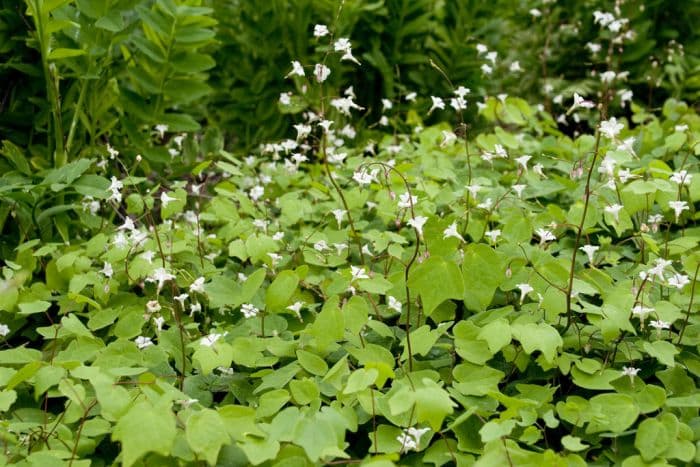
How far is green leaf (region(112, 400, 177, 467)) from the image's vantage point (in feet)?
4.06

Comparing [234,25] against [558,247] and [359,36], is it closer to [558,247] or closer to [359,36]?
[359,36]

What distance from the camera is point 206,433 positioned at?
134 centimetres

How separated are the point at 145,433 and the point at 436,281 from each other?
2.24 ft

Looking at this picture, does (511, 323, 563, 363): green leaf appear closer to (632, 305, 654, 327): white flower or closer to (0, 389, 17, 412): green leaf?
(632, 305, 654, 327): white flower

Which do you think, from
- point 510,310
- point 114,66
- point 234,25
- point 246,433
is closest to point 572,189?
point 510,310

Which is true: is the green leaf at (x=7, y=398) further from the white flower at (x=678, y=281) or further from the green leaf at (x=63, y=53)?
the white flower at (x=678, y=281)

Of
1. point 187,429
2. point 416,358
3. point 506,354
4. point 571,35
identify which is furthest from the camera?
point 571,35

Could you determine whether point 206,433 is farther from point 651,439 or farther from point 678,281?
point 678,281

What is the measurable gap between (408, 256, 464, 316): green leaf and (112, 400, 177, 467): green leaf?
61cm

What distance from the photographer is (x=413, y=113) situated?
12.2 ft

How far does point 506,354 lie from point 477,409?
26cm

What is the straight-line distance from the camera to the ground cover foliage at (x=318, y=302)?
1487 millimetres

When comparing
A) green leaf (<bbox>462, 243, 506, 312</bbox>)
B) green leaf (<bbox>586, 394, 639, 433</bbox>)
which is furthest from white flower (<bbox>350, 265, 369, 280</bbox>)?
green leaf (<bbox>586, 394, 639, 433</bbox>)

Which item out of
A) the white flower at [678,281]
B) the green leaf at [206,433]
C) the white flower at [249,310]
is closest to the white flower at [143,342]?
the white flower at [249,310]
